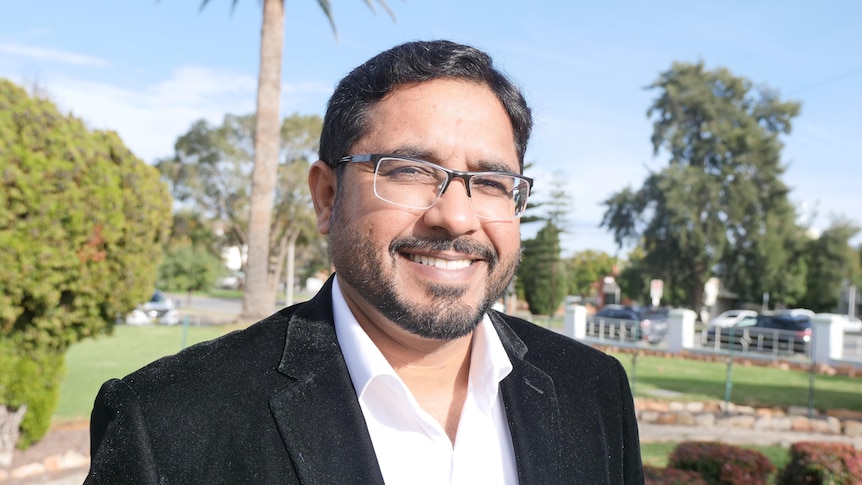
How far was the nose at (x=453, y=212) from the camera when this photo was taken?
1.75 metres

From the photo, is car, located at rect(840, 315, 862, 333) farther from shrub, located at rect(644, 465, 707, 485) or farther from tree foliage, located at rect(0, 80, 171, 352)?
tree foliage, located at rect(0, 80, 171, 352)

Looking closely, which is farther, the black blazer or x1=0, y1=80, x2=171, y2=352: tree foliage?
x1=0, y1=80, x2=171, y2=352: tree foliage

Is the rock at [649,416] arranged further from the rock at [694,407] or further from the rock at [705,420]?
the rock at [694,407]

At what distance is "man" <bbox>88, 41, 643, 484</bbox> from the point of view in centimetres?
159

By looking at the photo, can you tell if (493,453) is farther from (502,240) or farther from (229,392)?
(229,392)

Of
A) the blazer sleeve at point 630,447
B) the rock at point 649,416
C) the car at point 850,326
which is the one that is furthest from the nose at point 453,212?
the car at point 850,326

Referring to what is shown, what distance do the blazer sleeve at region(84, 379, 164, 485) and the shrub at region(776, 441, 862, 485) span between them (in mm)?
5996

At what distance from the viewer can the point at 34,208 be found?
629 cm

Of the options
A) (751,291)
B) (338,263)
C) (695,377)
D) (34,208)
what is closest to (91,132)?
(34,208)

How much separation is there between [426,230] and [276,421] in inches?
22.2

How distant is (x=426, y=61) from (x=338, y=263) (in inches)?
22.3

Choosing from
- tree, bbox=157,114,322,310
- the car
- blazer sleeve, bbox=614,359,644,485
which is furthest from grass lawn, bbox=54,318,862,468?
tree, bbox=157,114,322,310

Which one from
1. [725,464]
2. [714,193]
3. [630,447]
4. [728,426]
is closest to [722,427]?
[728,426]

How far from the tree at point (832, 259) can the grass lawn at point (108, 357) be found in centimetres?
3971
